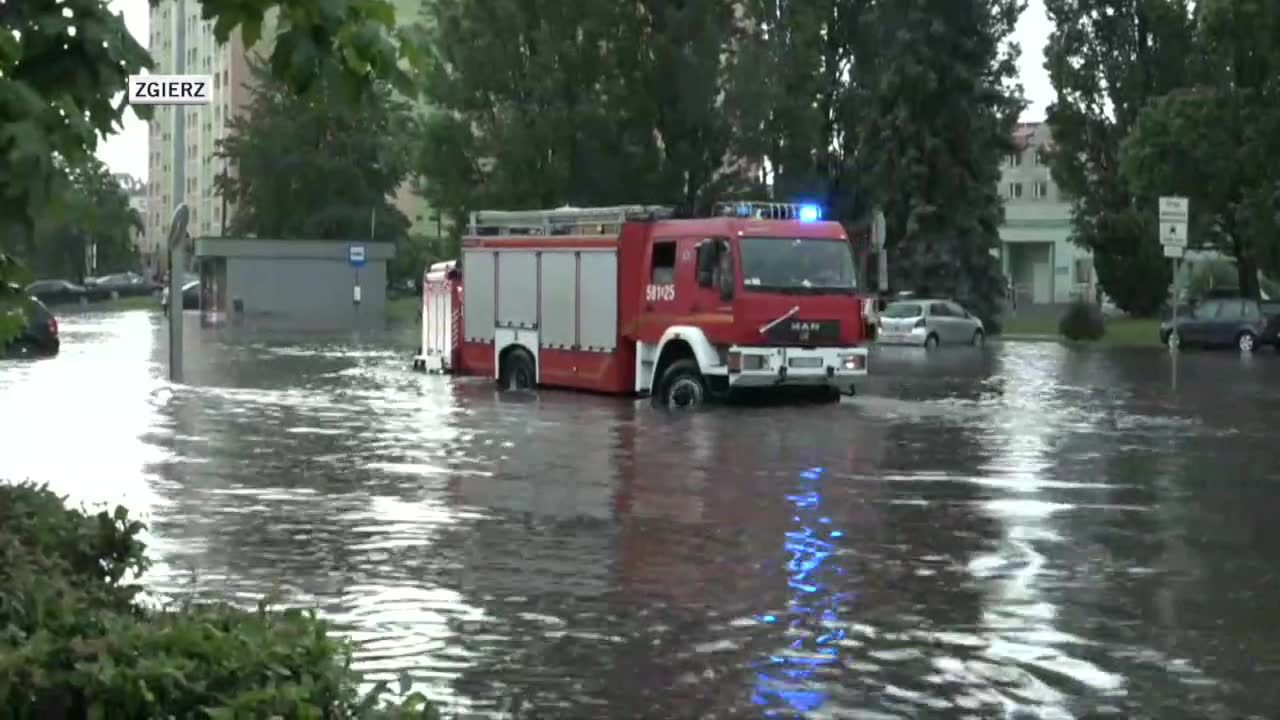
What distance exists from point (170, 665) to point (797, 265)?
21.3 meters

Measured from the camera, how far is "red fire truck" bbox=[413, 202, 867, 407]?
2550 centimetres

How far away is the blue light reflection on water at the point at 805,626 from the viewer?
8156 millimetres

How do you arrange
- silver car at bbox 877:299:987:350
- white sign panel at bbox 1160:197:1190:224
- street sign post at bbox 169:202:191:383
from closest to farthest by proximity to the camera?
street sign post at bbox 169:202:191:383 → white sign panel at bbox 1160:197:1190:224 → silver car at bbox 877:299:987:350

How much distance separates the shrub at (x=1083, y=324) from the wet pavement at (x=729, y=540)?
3368cm

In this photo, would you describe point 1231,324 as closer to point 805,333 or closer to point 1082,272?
point 805,333

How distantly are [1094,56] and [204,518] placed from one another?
198ft

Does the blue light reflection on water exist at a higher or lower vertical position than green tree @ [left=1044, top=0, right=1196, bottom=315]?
lower

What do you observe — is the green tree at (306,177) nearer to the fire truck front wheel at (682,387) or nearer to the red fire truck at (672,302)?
the red fire truck at (672,302)

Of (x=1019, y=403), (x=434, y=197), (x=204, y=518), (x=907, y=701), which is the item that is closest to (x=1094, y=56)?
(x=434, y=197)

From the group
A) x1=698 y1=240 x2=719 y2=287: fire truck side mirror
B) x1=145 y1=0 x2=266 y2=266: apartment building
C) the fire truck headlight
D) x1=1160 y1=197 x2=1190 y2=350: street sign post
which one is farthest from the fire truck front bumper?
x1=145 y1=0 x2=266 y2=266: apartment building

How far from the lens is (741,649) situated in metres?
9.17

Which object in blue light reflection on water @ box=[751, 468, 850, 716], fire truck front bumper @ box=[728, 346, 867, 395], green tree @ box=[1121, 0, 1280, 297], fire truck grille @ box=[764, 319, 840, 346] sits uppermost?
green tree @ box=[1121, 0, 1280, 297]

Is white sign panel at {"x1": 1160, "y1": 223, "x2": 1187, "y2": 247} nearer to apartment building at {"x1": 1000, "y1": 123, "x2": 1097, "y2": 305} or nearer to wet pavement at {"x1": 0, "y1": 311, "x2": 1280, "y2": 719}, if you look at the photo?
→ wet pavement at {"x1": 0, "y1": 311, "x2": 1280, "y2": 719}

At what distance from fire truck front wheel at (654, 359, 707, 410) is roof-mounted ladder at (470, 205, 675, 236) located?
257 cm
